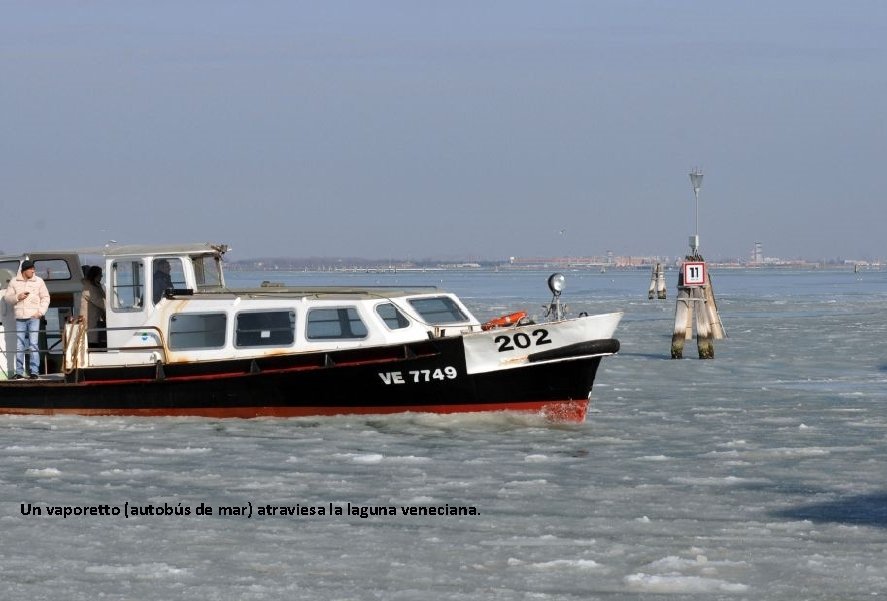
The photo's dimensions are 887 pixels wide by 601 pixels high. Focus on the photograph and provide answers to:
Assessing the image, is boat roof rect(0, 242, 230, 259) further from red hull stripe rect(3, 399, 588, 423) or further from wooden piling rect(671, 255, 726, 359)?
wooden piling rect(671, 255, 726, 359)

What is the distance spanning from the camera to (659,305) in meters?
63.0

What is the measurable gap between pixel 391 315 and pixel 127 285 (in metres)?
4.20

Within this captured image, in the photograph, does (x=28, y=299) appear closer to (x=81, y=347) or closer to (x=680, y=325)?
(x=81, y=347)

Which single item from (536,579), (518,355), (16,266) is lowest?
(536,579)

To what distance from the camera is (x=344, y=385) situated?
1864 centimetres

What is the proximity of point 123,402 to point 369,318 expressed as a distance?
3.94m

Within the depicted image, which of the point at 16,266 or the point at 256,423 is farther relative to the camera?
the point at 16,266

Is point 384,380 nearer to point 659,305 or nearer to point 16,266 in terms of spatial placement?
point 16,266

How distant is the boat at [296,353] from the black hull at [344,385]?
15 millimetres

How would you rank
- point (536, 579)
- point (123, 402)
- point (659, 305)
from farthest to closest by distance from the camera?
point (659, 305)
point (123, 402)
point (536, 579)

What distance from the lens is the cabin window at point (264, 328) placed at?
19156mm

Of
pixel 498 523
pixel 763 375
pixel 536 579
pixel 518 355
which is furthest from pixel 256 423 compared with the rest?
pixel 763 375

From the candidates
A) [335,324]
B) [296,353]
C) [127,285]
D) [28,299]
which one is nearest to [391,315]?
[335,324]

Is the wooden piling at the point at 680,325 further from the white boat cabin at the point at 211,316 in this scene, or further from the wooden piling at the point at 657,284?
the wooden piling at the point at 657,284
